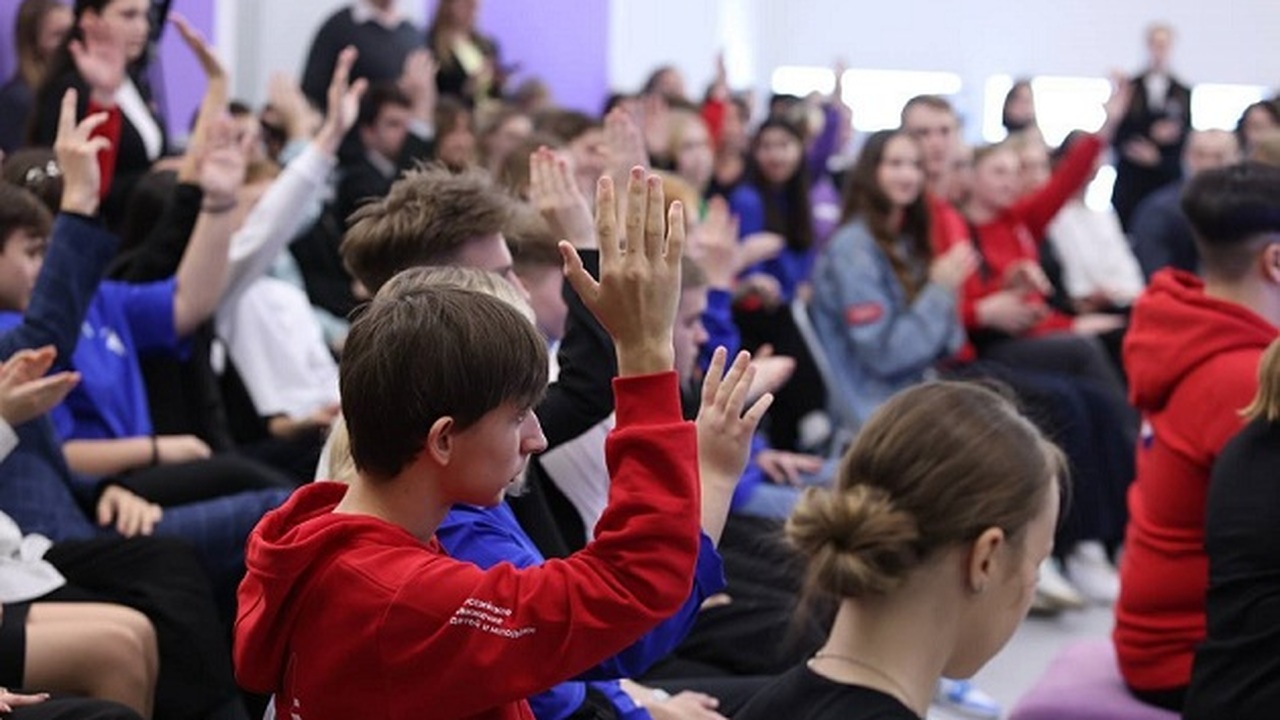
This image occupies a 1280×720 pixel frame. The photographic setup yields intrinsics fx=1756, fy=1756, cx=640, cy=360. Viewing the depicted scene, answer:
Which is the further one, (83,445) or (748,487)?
(748,487)

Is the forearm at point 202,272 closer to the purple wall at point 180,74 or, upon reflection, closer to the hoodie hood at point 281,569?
the hoodie hood at point 281,569

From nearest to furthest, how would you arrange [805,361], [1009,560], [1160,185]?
[1009,560], [805,361], [1160,185]

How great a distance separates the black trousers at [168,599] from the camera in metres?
2.47

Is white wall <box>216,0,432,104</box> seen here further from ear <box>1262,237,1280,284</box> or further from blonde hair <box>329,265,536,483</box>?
blonde hair <box>329,265,536,483</box>

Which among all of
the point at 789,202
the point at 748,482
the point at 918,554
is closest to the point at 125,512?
the point at 748,482

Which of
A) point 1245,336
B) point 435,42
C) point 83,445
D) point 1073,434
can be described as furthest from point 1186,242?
point 83,445

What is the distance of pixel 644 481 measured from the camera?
144 centimetres

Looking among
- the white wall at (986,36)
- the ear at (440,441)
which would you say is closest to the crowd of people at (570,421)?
the ear at (440,441)

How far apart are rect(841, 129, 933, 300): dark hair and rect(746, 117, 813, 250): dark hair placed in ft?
2.83

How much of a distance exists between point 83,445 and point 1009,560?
183cm

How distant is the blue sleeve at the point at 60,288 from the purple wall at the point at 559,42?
5.55 m

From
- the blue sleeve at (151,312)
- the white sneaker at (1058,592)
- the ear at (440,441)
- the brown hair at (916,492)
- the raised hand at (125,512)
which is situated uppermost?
the ear at (440,441)

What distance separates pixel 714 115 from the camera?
741 cm

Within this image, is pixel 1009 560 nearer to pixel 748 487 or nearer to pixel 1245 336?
pixel 1245 336
